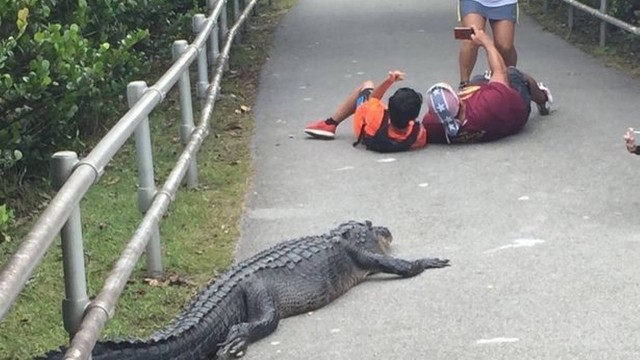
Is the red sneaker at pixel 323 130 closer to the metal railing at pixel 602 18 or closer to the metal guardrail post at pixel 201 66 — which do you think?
the metal guardrail post at pixel 201 66

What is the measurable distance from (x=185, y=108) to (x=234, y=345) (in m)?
2.65

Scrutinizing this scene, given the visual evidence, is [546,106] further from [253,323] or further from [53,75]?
[253,323]

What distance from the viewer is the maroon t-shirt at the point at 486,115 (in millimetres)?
8070

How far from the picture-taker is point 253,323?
4730 mm

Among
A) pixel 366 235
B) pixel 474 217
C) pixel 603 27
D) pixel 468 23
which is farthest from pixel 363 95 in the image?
pixel 603 27

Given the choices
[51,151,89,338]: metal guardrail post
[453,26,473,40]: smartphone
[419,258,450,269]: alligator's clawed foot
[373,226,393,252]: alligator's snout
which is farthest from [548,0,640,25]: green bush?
[51,151,89,338]: metal guardrail post

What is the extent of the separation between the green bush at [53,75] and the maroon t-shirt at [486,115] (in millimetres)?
2118

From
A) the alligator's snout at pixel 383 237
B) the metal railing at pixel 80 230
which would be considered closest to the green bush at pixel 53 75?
the metal railing at pixel 80 230

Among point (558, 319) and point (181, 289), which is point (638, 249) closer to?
point (558, 319)

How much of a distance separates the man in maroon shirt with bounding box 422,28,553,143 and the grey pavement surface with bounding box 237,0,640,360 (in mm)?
99

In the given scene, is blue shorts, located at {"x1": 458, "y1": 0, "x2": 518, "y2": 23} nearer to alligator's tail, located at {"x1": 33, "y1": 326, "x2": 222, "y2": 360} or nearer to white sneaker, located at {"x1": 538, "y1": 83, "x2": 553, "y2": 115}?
white sneaker, located at {"x1": 538, "y1": 83, "x2": 553, "y2": 115}

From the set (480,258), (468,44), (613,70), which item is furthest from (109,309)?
(613,70)

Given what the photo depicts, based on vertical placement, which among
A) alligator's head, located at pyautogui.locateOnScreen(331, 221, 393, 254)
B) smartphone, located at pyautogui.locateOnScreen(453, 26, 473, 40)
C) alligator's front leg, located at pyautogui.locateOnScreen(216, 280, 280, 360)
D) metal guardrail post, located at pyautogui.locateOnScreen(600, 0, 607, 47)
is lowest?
metal guardrail post, located at pyautogui.locateOnScreen(600, 0, 607, 47)

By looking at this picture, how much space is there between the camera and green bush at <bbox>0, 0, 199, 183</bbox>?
239 inches
